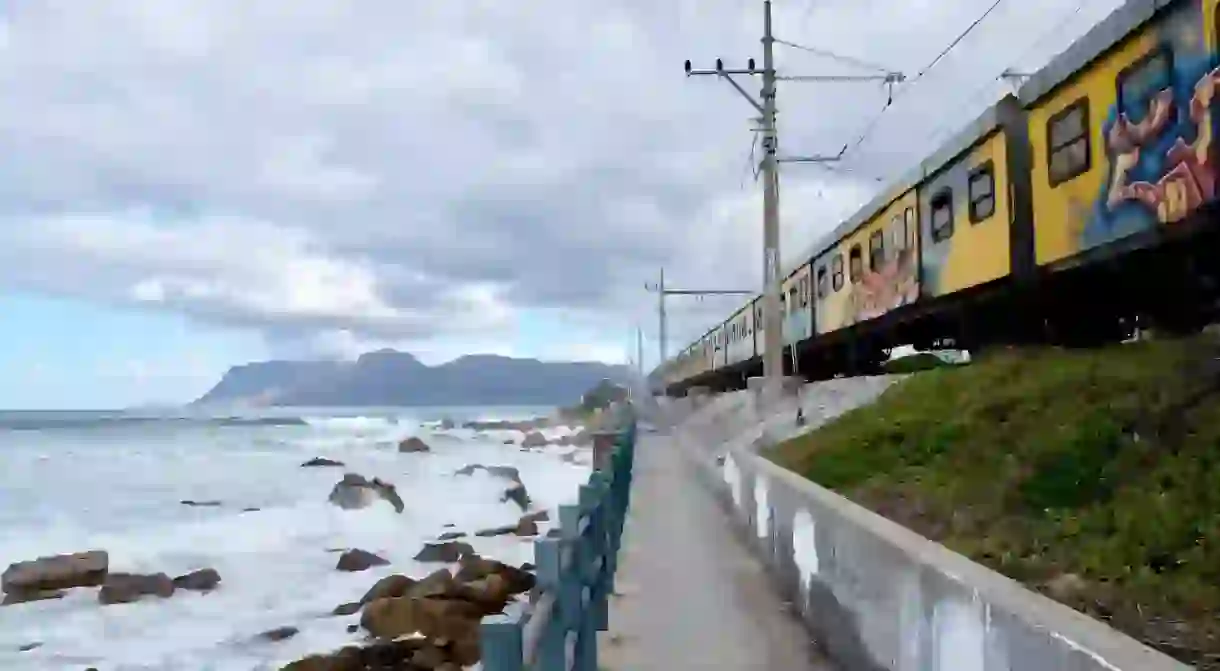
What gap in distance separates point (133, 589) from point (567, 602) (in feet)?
48.1

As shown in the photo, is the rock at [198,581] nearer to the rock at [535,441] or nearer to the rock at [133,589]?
the rock at [133,589]

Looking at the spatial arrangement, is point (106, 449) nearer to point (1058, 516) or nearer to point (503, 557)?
point (503, 557)

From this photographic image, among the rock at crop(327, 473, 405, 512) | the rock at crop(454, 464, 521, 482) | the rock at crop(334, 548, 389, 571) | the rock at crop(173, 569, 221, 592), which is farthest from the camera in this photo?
the rock at crop(454, 464, 521, 482)

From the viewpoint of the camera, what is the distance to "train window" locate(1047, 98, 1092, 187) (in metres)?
8.90

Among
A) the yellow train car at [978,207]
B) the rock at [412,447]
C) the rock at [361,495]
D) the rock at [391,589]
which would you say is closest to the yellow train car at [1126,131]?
the yellow train car at [978,207]

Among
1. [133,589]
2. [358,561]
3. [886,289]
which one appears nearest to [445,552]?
[358,561]

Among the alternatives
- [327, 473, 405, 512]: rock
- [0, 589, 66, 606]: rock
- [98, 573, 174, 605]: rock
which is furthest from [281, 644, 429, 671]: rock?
[327, 473, 405, 512]: rock

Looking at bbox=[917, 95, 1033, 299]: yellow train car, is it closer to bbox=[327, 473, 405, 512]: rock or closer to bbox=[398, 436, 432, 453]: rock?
bbox=[327, 473, 405, 512]: rock

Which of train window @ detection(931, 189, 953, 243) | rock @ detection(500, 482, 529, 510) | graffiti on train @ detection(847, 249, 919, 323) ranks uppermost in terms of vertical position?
train window @ detection(931, 189, 953, 243)

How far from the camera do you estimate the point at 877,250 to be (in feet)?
50.8

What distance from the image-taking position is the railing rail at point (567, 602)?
2939 millimetres

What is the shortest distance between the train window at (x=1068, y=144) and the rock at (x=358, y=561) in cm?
1342

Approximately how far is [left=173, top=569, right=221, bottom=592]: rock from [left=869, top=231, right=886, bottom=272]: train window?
12.0 m

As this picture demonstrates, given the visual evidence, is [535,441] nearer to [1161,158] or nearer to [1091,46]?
[1091,46]
